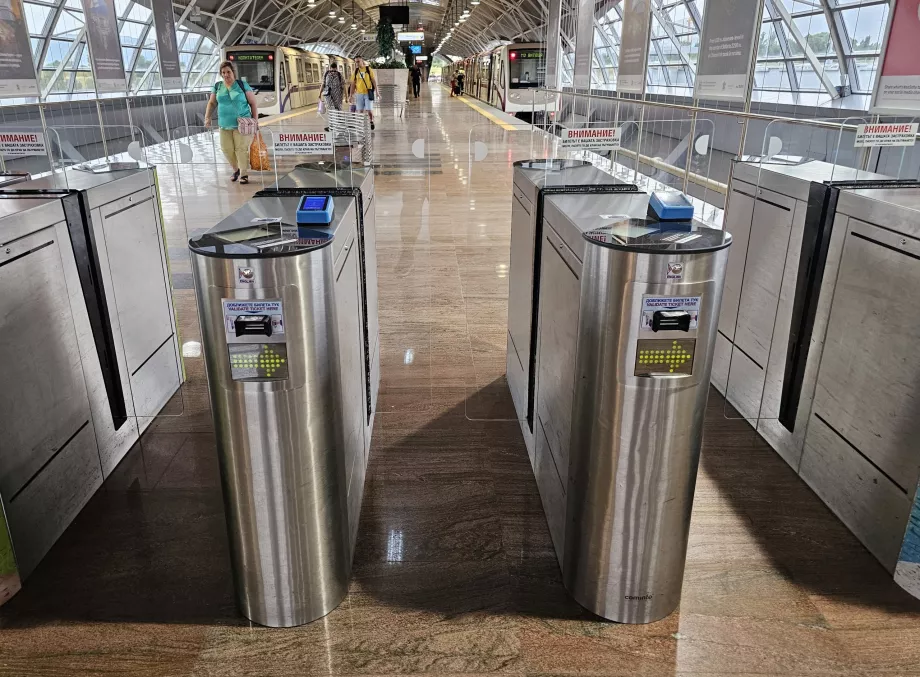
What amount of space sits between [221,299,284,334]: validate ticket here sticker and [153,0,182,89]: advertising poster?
4278 millimetres


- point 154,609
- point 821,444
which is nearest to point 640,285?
point 821,444

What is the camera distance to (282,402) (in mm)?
1730

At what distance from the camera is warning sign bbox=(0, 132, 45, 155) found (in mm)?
2967

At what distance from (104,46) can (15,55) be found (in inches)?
39.4

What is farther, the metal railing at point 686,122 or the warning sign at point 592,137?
the metal railing at point 686,122

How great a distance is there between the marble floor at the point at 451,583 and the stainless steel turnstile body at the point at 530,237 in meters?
0.22

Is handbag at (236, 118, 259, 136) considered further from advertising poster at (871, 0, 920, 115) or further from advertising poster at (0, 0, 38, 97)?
advertising poster at (871, 0, 920, 115)

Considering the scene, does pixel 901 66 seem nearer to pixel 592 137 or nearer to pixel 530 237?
pixel 592 137

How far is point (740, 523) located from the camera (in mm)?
2484

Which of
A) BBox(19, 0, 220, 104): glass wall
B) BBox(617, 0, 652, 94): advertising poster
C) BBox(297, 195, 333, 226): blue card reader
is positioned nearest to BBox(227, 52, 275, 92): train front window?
BBox(19, 0, 220, 104): glass wall

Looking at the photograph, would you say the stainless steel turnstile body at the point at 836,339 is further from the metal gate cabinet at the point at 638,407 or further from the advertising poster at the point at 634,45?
the advertising poster at the point at 634,45

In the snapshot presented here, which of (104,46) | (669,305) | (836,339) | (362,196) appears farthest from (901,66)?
(104,46)

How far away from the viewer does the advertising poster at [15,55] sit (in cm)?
329

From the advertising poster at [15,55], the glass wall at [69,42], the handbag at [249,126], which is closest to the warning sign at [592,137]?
the handbag at [249,126]
